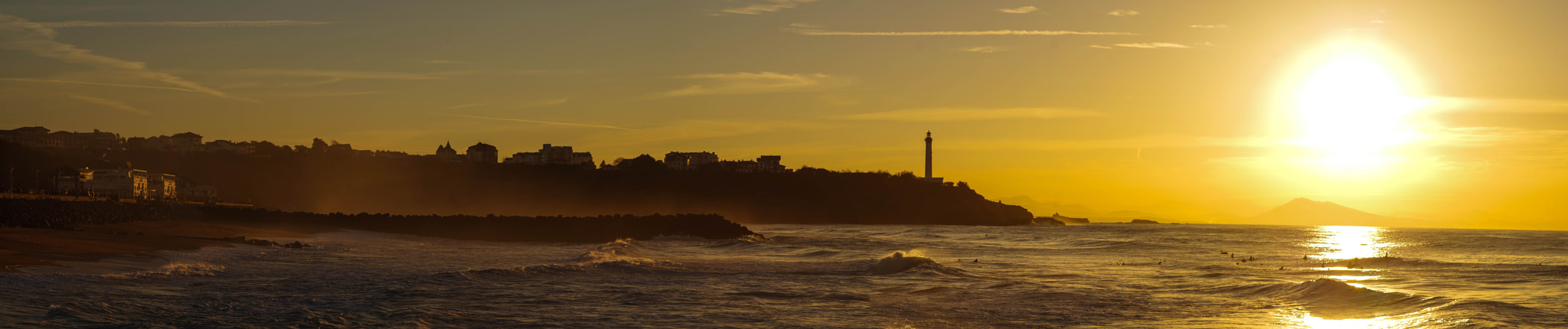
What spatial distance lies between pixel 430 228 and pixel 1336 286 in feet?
166

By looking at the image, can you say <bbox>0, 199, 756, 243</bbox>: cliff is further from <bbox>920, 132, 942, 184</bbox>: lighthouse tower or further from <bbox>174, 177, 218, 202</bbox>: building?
<bbox>920, 132, 942, 184</bbox>: lighthouse tower

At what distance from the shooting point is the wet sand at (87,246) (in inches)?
987

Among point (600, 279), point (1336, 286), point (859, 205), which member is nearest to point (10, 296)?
point (600, 279)

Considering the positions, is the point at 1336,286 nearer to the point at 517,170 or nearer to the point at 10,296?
the point at 10,296

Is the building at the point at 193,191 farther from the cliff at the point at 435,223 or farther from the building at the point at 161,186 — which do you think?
the cliff at the point at 435,223

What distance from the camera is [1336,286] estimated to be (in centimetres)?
2344

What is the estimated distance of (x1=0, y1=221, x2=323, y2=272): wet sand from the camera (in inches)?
987

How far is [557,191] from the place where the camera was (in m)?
175

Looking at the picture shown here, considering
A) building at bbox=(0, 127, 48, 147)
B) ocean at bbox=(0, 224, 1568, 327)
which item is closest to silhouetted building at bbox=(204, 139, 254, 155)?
building at bbox=(0, 127, 48, 147)

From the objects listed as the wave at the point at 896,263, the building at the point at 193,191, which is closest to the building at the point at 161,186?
the building at the point at 193,191

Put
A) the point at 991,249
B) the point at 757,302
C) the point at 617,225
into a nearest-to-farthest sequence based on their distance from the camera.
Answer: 1. the point at 757,302
2. the point at 991,249
3. the point at 617,225

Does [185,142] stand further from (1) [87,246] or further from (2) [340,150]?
(1) [87,246]

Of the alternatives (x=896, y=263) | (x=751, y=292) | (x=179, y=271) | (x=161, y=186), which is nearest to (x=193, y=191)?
(x=161, y=186)

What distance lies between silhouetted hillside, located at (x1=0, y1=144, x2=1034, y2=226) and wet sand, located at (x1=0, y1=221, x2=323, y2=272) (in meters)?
106
